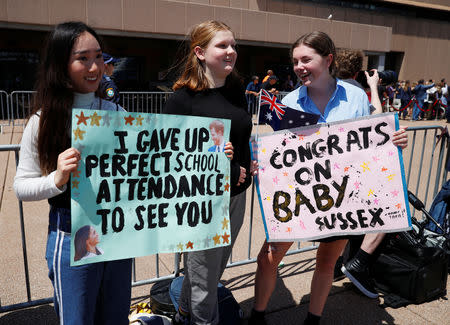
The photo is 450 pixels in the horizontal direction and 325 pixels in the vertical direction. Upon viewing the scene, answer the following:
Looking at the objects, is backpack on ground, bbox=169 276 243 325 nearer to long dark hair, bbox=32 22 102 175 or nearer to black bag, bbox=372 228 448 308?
black bag, bbox=372 228 448 308

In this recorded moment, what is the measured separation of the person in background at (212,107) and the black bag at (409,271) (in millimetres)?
1683

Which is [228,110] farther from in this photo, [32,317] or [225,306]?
[32,317]

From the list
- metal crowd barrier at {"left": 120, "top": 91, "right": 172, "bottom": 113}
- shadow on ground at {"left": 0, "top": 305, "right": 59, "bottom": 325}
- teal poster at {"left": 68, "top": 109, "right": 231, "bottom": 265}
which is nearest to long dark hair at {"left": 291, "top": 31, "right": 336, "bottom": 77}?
teal poster at {"left": 68, "top": 109, "right": 231, "bottom": 265}

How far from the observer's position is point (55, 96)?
1723 mm

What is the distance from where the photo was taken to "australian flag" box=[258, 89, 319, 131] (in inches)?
95.8

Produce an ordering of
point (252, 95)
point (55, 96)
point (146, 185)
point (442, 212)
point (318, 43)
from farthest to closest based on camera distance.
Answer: point (252, 95) < point (442, 212) < point (318, 43) < point (146, 185) < point (55, 96)

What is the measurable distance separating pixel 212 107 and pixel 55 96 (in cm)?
84

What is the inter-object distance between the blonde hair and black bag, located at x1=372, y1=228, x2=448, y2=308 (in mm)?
2276

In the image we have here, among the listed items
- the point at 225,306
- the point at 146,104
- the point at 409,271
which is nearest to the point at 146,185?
the point at 225,306

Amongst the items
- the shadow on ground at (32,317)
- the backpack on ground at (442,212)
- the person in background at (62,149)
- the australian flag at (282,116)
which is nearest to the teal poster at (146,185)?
the person in background at (62,149)

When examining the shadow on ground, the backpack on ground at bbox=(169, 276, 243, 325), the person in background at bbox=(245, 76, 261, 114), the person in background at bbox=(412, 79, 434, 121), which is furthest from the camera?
the person in background at bbox=(412, 79, 434, 121)

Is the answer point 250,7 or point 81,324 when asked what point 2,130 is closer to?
point 81,324

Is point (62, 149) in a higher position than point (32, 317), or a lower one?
higher

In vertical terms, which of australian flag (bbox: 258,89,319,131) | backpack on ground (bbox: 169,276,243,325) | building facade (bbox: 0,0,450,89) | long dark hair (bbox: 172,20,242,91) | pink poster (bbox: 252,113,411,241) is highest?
building facade (bbox: 0,0,450,89)
